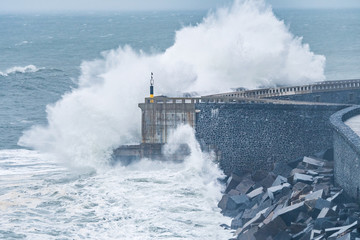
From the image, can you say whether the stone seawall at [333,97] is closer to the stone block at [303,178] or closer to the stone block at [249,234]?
the stone block at [303,178]

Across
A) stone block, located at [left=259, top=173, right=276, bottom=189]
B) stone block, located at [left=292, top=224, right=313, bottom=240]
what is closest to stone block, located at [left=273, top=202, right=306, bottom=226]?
stone block, located at [left=292, top=224, right=313, bottom=240]

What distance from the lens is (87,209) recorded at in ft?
83.7

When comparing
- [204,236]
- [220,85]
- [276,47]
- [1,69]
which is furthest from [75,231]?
[1,69]

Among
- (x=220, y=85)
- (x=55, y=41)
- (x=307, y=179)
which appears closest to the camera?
(x=307, y=179)

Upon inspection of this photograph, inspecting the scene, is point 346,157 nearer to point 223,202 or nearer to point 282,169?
point 223,202

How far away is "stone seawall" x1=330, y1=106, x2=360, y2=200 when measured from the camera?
71.7 ft

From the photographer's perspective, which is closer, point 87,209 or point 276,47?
point 87,209

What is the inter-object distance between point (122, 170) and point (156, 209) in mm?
5638

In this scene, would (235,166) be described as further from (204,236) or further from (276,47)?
(276,47)

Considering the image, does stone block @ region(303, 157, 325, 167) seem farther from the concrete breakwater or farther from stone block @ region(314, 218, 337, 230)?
stone block @ region(314, 218, 337, 230)

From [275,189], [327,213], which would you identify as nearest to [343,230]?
[327,213]

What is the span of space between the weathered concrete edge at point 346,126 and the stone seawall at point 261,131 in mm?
627

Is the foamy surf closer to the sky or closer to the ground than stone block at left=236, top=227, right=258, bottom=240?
closer to the ground

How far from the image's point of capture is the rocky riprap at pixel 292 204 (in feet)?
65.6
